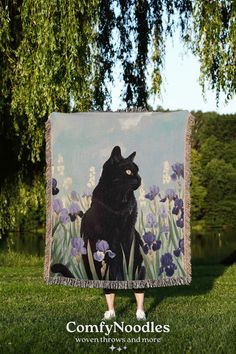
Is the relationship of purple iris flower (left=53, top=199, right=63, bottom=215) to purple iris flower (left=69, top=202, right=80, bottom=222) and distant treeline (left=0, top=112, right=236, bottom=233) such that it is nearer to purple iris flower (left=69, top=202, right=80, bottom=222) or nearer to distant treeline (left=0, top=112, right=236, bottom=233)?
purple iris flower (left=69, top=202, right=80, bottom=222)

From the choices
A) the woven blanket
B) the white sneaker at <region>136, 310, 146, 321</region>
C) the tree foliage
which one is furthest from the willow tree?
the white sneaker at <region>136, 310, 146, 321</region>

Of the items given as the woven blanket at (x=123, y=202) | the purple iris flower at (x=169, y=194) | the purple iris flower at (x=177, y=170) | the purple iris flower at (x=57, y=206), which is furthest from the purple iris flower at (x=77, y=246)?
the purple iris flower at (x=177, y=170)

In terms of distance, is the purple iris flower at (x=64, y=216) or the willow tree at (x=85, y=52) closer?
the purple iris flower at (x=64, y=216)

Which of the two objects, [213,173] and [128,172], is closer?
[128,172]

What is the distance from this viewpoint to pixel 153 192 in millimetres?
7523

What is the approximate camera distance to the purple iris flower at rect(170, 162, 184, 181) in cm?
753

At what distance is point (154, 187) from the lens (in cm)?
753

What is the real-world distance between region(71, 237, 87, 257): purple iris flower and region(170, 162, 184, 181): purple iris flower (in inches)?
43.8

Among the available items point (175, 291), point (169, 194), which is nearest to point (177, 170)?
point (169, 194)

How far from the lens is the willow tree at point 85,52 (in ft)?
34.5

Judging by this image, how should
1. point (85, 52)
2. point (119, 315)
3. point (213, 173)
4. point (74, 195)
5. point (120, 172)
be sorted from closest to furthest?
point (120, 172) → point (74, 195) → point (119, 315) → point (85, 52) → point (213, 173)

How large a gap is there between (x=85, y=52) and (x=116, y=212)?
13.8 feet

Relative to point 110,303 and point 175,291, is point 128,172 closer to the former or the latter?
point 110,303

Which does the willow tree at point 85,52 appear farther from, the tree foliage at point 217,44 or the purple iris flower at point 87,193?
the purple iris flower at point 87,193
